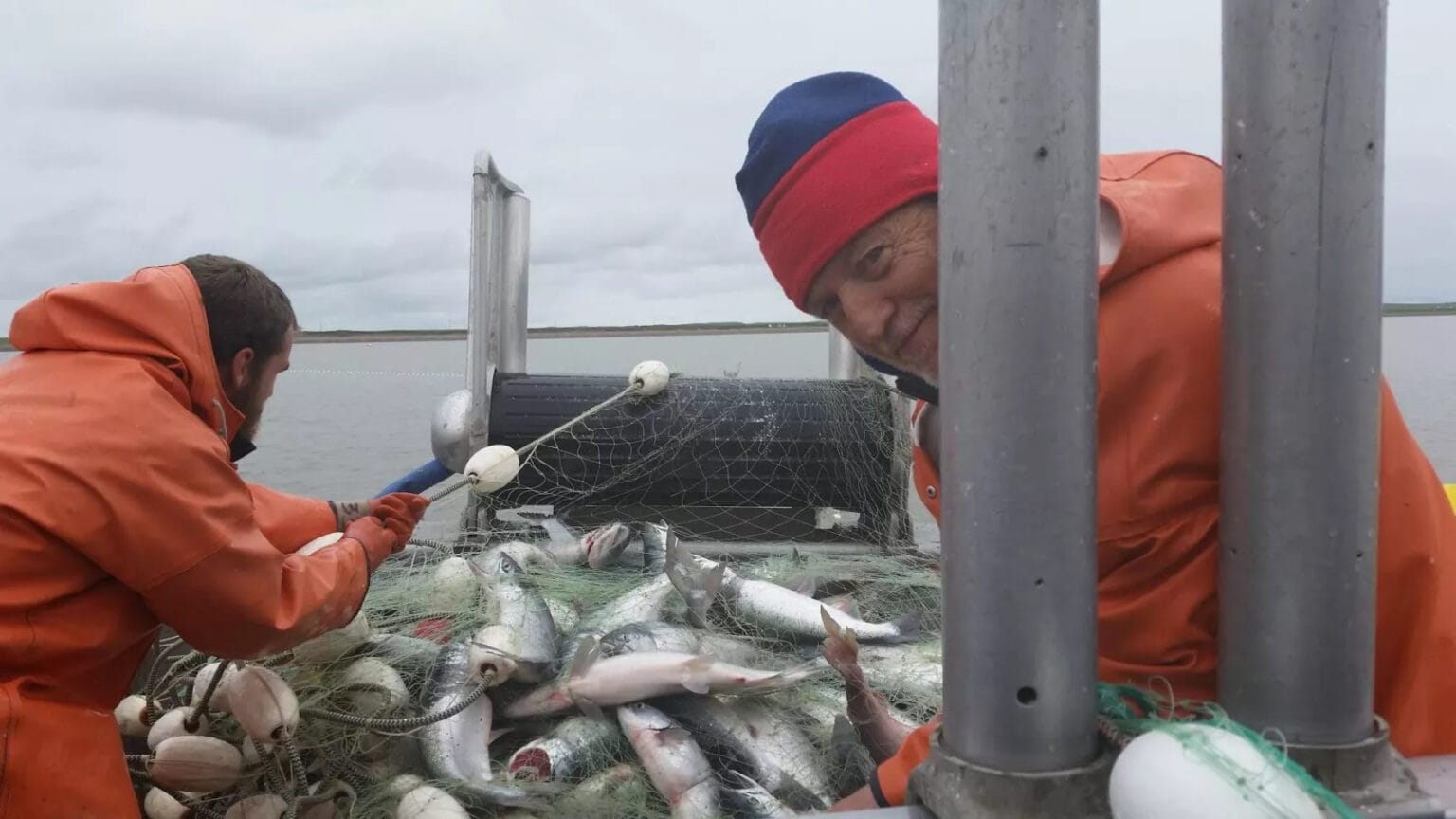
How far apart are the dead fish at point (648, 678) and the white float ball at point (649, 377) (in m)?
2.63

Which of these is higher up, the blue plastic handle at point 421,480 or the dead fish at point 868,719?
the blue plastic handle at point 421,480

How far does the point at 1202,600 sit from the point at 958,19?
0.97 meters

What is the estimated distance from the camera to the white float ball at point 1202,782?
0.99 m

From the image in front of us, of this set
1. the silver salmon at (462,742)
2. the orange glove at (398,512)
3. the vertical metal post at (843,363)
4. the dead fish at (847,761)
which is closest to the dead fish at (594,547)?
the orange glove at (398,512)

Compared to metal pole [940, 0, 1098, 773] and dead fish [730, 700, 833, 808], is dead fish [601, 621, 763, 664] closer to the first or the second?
dead fish [730, 700, 833, 808]

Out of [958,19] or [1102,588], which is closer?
[958,19]

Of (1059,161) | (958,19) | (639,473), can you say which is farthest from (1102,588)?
(639,473)

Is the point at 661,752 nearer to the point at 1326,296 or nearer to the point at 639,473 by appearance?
the point at 1326,296

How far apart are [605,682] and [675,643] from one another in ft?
1.13

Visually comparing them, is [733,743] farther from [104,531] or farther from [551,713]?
[104,531]

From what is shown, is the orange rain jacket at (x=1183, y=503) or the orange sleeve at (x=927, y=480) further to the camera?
the orange sleeve at (x=927, y=480)

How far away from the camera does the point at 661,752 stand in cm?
303

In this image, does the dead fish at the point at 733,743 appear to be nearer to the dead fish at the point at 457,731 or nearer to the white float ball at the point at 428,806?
the dead fish at the point at 457,731

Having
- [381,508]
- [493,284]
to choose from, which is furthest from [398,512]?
[493,284]
